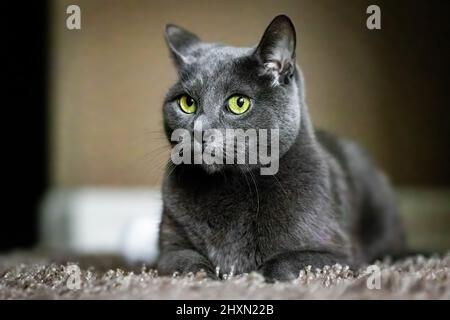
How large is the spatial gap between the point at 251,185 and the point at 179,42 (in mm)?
417

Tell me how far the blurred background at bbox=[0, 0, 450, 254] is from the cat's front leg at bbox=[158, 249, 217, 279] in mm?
1255

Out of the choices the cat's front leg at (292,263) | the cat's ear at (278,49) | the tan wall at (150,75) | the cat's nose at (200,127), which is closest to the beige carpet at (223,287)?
the cat's front leg at (292,263)

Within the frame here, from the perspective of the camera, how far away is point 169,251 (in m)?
1.27

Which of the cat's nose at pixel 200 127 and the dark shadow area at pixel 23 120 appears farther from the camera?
the dark shadow area at pixel 23 120

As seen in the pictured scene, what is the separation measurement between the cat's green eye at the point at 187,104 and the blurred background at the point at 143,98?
1229 millimetres

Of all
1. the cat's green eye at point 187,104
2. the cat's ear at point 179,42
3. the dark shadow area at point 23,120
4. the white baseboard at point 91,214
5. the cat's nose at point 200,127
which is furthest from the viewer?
the white baseboard at point 91,214

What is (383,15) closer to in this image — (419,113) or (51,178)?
(419,113)

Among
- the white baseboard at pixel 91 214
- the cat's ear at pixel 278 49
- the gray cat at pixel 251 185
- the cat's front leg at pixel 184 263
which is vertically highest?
the cat's ear at pixel 278 49

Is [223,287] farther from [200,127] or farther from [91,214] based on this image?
[91,214]

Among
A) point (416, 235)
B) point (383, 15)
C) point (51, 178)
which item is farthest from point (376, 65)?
point (51, 178)

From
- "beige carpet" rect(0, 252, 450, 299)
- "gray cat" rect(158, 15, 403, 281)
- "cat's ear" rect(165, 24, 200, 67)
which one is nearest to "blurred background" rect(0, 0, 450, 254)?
"cat's ear" rect(165, 24, 200, 67)

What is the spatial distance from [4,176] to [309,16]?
4.67ft

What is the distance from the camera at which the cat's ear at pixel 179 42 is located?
1.34 metres

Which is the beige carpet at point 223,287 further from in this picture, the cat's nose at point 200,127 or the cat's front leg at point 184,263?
the cat's nose at point 200,127
